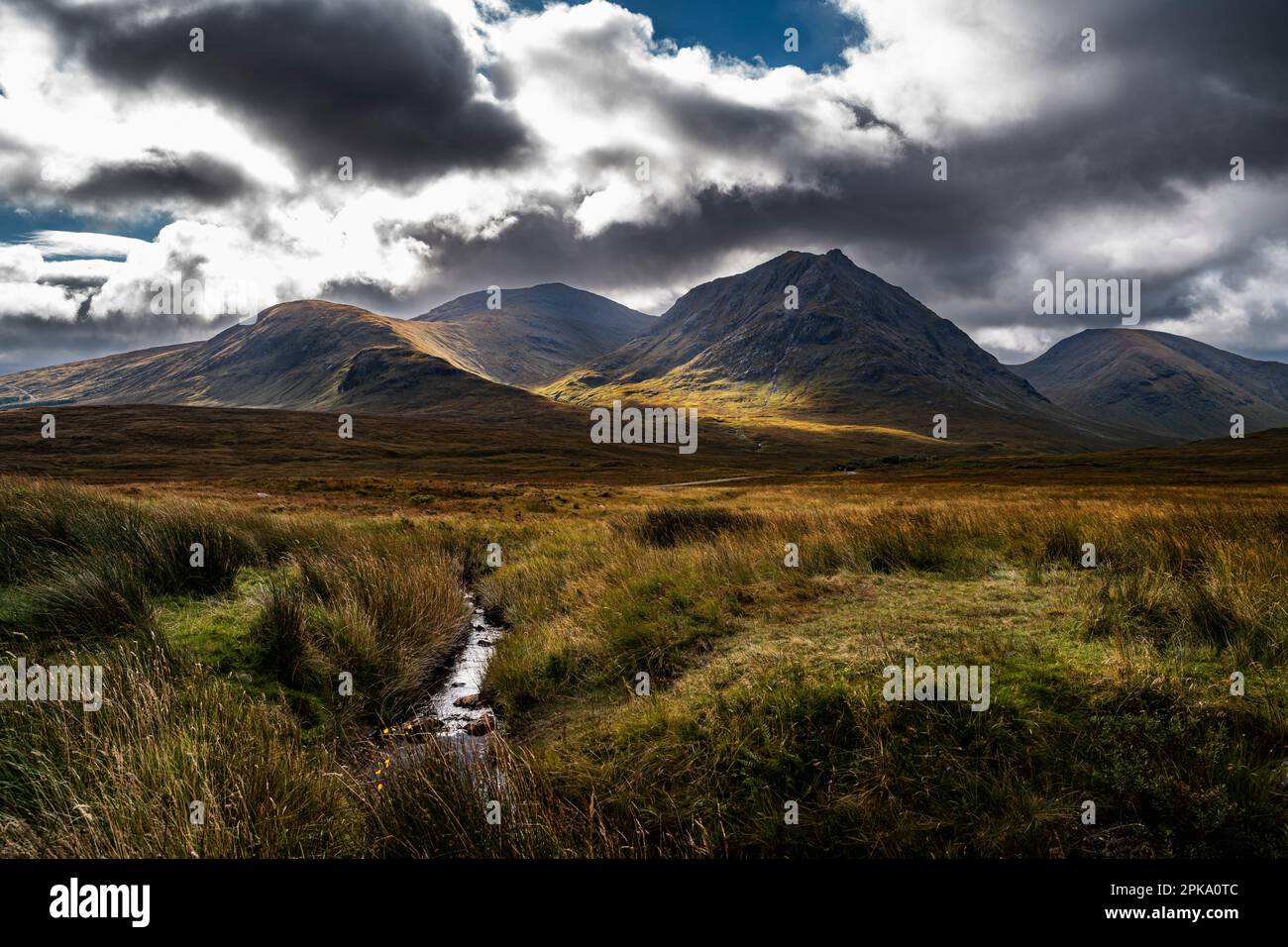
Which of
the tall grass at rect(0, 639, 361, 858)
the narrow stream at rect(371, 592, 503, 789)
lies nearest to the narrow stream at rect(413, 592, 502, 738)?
the narrow stream at rect(371, 592, 503, 789)

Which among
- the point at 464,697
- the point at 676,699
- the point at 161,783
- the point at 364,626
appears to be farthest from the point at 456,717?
the point at 161,783

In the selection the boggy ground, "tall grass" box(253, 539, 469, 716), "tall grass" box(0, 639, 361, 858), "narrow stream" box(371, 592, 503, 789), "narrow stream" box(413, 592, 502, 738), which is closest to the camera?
"tall grass" box(0, 639, 361, 858)

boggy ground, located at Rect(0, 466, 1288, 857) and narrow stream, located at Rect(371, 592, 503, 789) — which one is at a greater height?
boggy ground, located at Rect(0, 466, 1288, 857)

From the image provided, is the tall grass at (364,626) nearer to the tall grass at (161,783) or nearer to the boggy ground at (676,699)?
the boggy ground at (676,699)

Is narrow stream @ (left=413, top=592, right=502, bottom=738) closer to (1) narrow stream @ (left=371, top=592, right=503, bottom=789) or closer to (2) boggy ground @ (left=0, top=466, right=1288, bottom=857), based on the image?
(1) narrow stream @ (left=371, top=592, right=503, bottom=789)

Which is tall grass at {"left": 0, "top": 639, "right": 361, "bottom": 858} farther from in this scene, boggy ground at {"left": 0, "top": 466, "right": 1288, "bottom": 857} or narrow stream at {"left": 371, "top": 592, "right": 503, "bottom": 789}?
narrow stream at {"left": 371, "top": 592, "right": 503, "bottom": 789}

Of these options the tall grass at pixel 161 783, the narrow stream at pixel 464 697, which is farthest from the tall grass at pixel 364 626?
the tall grass at pixel 161 783

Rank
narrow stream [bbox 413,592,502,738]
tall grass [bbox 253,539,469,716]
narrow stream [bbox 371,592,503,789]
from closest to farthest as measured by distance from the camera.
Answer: narrow stream [bbox 371,592,503,789]
narrow stream [bbox 413,592,502,738]
tall grass [bbox 253,539,469,716]

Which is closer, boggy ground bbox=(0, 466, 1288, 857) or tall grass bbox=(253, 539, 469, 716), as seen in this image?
boggy ground bbox=(0, 466, 1288, 857)

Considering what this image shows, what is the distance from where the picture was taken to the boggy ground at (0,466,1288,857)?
393cm

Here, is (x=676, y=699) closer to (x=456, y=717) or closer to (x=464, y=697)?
(x=456, y=717)

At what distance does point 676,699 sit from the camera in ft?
19.5

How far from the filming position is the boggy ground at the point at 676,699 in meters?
3.93
